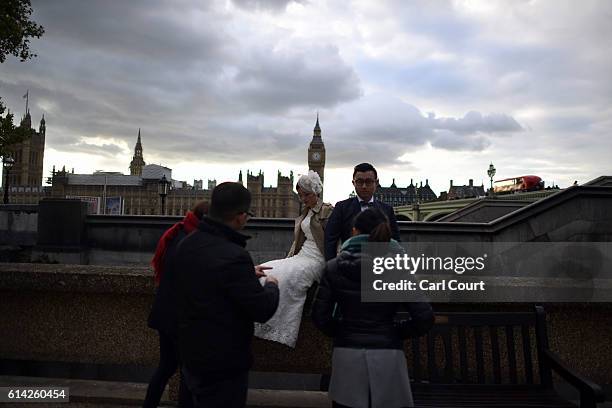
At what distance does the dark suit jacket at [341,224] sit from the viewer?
3.60 meters

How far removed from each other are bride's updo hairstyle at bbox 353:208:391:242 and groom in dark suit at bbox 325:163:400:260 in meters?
0.90

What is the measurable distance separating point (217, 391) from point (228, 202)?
99 cm

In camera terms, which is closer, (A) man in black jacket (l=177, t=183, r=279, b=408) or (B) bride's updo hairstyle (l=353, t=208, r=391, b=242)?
(A) man in black jacket (l=177, t=183, r=279, b=408)

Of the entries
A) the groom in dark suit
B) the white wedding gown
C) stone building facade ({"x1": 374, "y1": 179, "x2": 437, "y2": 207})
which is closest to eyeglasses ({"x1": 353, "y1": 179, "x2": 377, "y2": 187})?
the groom in dark suit

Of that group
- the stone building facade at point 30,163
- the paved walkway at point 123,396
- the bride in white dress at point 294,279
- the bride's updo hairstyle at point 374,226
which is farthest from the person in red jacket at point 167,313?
the stone building facade at point 30,163

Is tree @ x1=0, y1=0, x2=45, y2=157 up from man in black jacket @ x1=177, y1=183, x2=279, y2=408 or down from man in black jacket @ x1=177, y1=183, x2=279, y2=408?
up

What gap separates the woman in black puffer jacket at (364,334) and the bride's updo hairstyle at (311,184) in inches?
47.6

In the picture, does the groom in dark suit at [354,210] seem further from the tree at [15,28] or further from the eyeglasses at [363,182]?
the tree at [15,28]

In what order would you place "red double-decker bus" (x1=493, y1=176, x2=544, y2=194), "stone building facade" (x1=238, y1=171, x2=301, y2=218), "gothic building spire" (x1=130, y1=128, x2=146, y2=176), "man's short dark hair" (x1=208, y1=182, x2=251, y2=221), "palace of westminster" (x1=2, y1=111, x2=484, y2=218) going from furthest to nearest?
1. "gothic building spire" (x1=130, y1=128, x2=146, y2=176)
2. "stone building facade" (x1=238, y1=171, x2=301, y2=218)
3. "palace of westminster" (x1=2, y1=111, x2=484, y2=218)
4. "red double-decker bus" (x1=493, y1=176, x2=544, y2=194)
5. "man's short dark hair" (x1=208, y1=182, x2=251, y2=221)

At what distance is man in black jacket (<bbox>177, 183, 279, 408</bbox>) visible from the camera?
90.8 inches

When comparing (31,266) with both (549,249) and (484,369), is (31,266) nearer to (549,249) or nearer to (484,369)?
(484,369)

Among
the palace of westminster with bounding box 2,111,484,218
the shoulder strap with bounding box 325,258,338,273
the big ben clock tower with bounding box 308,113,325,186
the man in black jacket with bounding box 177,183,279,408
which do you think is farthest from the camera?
the big ben clock tower with bounding box 308,113,325,186

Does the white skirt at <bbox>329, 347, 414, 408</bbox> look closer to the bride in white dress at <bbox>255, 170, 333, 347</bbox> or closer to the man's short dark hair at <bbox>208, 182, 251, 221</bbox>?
the bride in white dress at <bbox>255, 170, 333, 347</bbox>

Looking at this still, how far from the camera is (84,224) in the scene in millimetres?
11266
